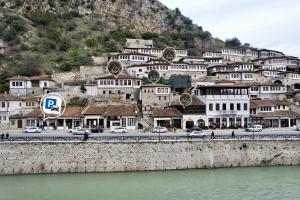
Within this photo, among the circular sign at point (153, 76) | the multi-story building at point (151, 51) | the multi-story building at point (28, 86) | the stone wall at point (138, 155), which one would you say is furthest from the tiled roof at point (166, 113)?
the multi-story building at point (151, 51)

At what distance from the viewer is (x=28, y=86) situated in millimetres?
54656

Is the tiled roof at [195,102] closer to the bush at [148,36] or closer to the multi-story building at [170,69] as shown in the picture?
the multi-story building at [170,69]

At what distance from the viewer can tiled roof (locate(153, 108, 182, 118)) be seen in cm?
4750

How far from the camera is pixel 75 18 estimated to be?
94.4 m

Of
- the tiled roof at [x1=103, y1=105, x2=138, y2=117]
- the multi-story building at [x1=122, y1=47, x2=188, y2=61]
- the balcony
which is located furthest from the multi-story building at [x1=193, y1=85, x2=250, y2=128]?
the multi-story building at [x1=122, y1=47, x2=188, y2=61]

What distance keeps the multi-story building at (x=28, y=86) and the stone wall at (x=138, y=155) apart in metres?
22.2

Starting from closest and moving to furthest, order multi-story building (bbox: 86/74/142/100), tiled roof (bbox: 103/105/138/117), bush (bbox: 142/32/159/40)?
tiled roof (bbox: 103/105/138/117) < multi-story building (bbox: 86/74/142/100) < bush (bbox: 142/32/159/40)

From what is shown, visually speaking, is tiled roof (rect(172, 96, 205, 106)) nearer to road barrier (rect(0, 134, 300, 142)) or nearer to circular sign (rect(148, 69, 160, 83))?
circular sign (rect(148, 69, 160, 83))

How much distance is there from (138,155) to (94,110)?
1485cm

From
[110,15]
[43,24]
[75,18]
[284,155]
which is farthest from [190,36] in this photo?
[284,155]

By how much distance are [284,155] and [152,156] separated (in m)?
11.7

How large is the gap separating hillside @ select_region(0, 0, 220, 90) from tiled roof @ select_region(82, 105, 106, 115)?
18.7 metres

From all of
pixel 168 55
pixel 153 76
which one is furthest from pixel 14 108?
pixel 168 55

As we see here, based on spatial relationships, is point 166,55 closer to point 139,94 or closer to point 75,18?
point 139,94
